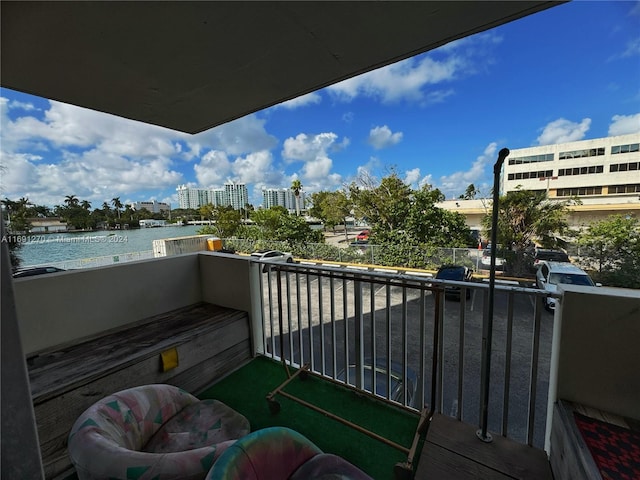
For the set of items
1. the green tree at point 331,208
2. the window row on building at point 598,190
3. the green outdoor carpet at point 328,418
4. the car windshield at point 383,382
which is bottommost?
the car windshield at point 383,382

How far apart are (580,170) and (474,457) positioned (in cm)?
2797

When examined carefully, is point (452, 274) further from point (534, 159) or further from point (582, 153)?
point (582, 153)

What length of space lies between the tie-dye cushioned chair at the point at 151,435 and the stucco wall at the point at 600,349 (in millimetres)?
1693

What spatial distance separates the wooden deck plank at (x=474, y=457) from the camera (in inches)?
55.0

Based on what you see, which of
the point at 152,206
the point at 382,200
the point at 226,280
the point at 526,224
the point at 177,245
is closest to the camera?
the point at 226,280

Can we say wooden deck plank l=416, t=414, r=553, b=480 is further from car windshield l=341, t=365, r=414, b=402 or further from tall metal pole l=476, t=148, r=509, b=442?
car windshield l=341, t=365, r=414, b=402

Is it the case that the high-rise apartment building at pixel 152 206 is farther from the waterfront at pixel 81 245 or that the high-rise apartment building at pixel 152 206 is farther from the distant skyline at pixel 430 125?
the waterfront at pixel 81 245

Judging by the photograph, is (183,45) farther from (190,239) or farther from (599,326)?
(190,239)

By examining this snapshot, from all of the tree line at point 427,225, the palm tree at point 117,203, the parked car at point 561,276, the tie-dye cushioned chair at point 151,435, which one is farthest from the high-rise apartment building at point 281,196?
the tie-dye cushioned chair at point 151,435

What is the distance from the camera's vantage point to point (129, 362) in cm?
194

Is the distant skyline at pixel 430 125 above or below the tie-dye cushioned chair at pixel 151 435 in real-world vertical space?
above

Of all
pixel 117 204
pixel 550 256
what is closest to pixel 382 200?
pixel 550 256

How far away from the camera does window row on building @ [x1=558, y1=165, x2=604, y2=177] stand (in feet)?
65.9

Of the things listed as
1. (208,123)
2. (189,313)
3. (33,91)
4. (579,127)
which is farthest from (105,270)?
(579,127)
